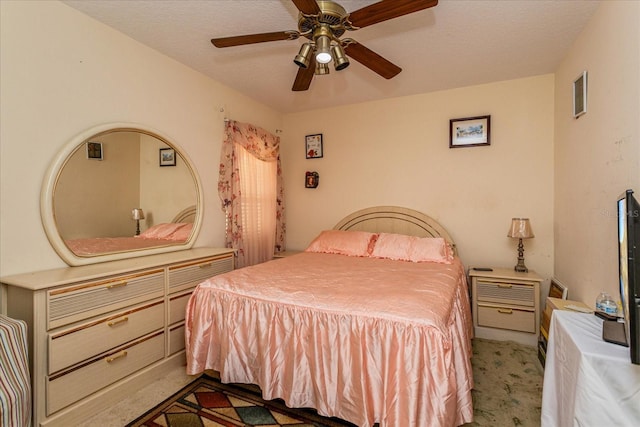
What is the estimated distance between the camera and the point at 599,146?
192 centimetres

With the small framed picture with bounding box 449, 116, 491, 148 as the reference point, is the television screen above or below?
below

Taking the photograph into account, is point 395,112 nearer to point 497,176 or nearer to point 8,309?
point 497,176

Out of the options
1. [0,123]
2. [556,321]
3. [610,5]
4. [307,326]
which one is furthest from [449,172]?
[0,123]

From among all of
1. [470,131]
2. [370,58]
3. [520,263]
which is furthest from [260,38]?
[520,263]

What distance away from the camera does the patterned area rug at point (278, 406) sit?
1.72m

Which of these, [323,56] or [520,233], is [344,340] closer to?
[323,56]

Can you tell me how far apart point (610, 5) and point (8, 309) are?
385 centimetres

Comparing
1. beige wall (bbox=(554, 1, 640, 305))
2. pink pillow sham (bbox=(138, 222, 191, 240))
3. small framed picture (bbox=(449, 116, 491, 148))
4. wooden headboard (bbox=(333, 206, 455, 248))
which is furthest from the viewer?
wooden headboard (bbox=(333, 206, 455, 248))

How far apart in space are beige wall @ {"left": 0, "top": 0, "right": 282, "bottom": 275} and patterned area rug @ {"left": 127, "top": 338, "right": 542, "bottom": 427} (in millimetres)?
1188

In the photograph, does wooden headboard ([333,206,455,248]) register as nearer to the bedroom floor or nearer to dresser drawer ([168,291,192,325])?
the bedroom floor

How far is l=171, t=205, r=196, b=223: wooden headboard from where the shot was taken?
9.14 feet

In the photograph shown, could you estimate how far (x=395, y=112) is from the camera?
360cm

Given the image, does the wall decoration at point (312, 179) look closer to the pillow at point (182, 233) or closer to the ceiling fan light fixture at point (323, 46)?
the pillow at point (182, 233)

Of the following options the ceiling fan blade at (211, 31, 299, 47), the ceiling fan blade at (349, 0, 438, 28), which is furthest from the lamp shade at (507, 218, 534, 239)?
the ceiling fan blade at (211, 31, 299, 47)
